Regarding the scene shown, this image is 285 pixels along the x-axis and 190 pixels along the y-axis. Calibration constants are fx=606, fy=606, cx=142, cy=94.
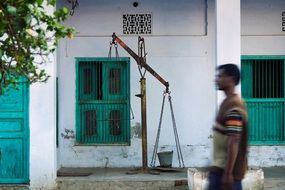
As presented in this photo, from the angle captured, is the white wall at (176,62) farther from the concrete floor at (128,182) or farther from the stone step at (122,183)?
the stone step at (122,183)

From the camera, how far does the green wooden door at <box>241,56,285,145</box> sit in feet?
37.1

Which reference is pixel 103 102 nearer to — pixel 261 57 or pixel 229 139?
pixel 261 57

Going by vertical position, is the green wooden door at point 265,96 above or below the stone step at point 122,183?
above

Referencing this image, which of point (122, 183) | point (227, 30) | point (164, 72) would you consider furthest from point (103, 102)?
point (227, 30)

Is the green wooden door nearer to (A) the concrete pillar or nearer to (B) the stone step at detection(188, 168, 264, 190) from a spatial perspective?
(A) the concrete pillar

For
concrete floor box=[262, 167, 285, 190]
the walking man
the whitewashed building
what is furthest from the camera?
the whitewashed building

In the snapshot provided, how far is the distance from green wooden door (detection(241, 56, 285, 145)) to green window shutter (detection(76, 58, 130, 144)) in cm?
227

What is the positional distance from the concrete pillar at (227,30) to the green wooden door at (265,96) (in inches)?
65.3

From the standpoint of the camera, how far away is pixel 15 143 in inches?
384

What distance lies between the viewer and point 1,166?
9.74m

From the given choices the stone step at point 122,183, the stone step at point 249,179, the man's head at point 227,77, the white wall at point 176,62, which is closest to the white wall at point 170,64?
the white wall at point 176,62

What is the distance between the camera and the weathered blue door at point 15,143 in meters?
9.73

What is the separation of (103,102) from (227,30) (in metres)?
2.88

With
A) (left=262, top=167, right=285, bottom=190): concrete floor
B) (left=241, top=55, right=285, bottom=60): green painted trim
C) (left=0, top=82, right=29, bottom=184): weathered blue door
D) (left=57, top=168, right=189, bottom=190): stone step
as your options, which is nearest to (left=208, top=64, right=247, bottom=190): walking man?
(left=57, top=168, right=189, bottom=190): stone step
